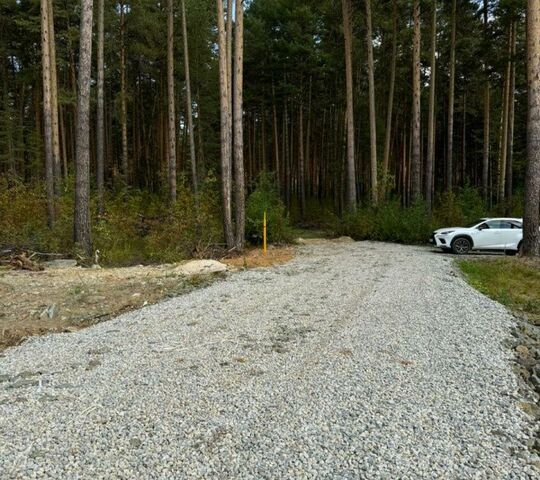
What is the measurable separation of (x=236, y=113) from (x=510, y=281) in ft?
29.9

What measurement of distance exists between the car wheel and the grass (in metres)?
2.19

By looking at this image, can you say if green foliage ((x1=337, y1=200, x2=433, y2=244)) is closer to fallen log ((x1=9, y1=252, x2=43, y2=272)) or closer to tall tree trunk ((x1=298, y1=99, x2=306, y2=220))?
tall tree trunk ((x1=298, y1=99, x2=306, y2=220))

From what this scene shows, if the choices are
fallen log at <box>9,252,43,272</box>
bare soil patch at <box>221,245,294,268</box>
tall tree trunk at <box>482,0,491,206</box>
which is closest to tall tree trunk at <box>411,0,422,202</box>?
tall tree trunk at <box>482,0,491,206</box>

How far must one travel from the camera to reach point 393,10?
19.6 meters

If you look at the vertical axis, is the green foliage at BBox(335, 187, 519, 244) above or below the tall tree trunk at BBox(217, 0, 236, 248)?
below

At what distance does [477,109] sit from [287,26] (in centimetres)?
1429

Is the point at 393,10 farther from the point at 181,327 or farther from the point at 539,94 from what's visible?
the point at 181,327

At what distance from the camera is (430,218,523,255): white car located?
13516mm

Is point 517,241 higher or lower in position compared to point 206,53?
lower

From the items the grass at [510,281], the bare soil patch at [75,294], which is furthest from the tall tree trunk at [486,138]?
the bare soil patch at [75,294]

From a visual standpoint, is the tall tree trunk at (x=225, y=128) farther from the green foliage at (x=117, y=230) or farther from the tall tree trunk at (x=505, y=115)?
the tall tree trunk at (x=505, y=115)

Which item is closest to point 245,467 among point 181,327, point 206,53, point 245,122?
point 181,327

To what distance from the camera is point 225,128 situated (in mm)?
12883

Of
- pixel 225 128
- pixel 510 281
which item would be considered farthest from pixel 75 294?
pixel 510 281
